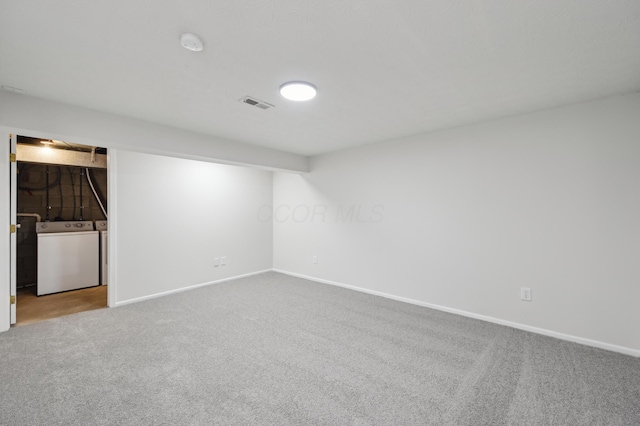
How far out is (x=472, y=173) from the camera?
3.28 metres

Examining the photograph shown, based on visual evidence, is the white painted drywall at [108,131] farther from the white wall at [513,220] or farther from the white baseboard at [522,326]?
the white baseboard at [522,326]

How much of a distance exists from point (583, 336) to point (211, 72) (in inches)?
157

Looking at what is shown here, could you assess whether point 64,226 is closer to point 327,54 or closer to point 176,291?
point 176,291

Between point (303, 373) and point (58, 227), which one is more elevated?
point (58, 227)

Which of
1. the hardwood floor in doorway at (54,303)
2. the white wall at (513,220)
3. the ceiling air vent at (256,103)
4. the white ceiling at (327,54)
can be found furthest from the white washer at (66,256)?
the white wall at (513,220)

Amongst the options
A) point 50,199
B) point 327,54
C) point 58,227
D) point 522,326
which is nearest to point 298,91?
point 327,54

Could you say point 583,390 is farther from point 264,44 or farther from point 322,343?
point 264,44

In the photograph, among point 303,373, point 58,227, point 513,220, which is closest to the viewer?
point 303,373

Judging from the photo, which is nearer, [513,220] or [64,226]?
[513,220]

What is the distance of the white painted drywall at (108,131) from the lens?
2.43 metres

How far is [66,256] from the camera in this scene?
440 centimetres

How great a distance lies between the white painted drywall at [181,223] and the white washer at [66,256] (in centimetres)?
150

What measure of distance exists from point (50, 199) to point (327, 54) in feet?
18.6

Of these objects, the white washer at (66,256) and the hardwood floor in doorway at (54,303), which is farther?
the white washer at (66,256)
